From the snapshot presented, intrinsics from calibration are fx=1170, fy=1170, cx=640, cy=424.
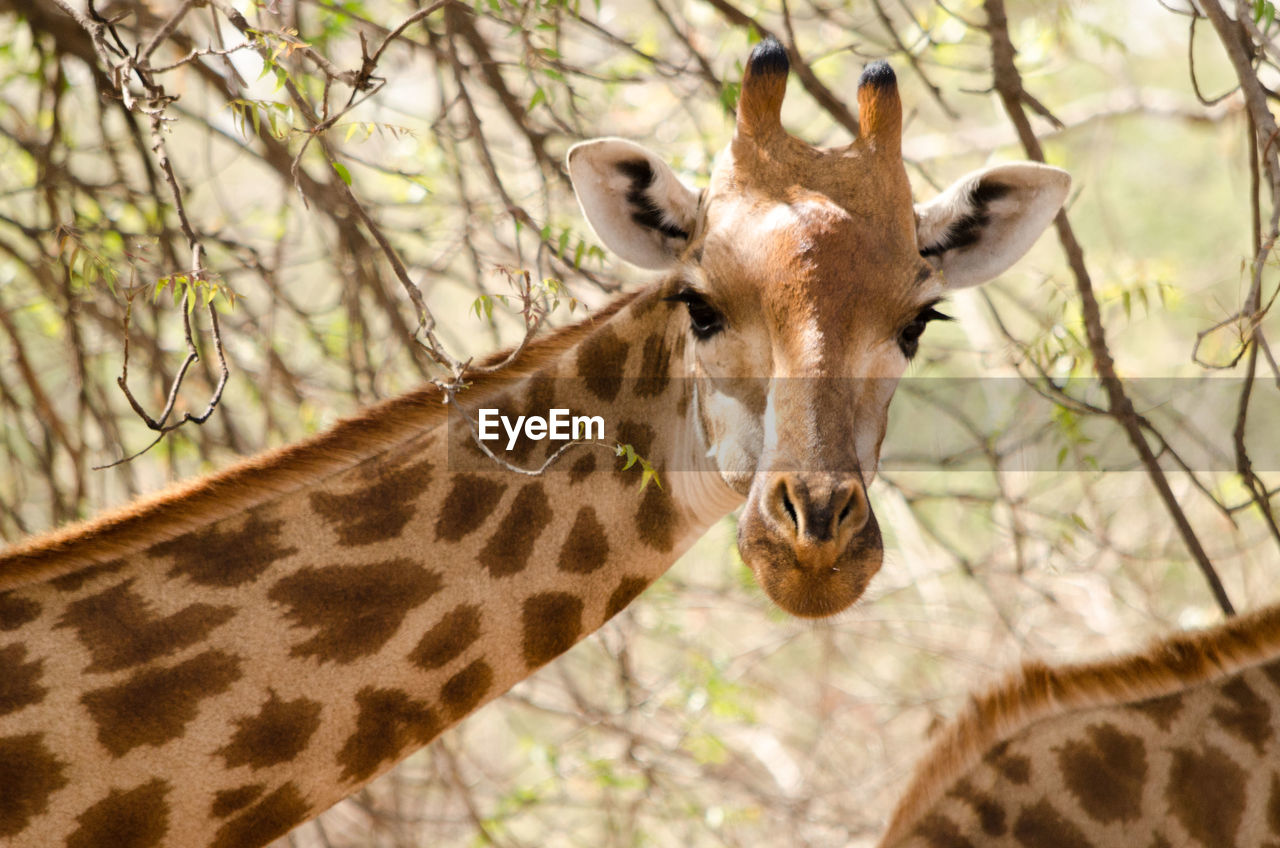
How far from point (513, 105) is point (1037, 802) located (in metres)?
3.03

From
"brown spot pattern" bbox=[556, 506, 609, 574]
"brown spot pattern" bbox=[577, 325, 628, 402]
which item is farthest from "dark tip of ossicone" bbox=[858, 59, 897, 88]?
"brown spot pattern" bbox=[556, 506, 609, 574]

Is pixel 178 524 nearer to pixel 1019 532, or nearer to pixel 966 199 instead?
pixel 966 199

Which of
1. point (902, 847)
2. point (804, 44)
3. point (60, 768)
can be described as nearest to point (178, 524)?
point (60, 768)

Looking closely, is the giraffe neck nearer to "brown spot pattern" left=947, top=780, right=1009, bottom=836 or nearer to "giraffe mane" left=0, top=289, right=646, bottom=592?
"giraffe mane" left=0, top=289, right=646, bottom=592

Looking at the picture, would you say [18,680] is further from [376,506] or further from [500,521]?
[500,521]

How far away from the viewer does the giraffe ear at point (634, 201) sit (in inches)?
121

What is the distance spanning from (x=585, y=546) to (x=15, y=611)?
4.56 feet

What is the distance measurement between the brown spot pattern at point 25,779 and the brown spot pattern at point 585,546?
1.28 metres

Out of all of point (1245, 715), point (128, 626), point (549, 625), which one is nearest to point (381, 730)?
point (549, 625)

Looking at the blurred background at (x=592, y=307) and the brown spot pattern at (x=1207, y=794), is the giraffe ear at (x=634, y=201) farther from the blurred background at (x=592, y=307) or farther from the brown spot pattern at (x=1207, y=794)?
the brown spot pattern at (x=1207, y=794)

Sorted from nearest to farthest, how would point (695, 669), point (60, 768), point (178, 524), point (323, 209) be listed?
point (60, 768) < point (178, 524) < point (323, 209) < point (695, 669)

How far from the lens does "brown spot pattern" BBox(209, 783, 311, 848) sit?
2.79 meters

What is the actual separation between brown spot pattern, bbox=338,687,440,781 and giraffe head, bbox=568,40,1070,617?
38.2 inches

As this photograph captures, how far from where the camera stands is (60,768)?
2.60 meters
